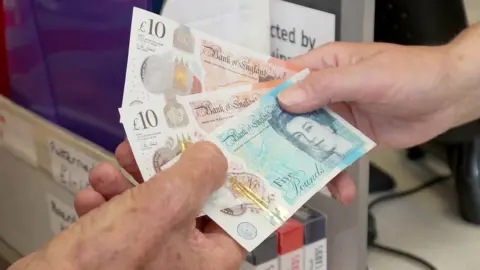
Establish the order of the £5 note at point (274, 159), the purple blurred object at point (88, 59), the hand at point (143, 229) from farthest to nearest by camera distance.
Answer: the purple blurred object at point (88, 59) < the £5 note at point (274, 159) < the hand at point (143, 229)

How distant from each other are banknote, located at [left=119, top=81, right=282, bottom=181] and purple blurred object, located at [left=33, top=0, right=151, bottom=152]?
0.19 m

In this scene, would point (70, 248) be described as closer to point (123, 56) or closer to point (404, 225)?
point (123, 56)

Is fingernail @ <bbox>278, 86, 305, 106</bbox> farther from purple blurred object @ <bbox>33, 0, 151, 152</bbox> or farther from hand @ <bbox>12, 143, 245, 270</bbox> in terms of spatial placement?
purple blurred object @ <bbox>33, 0, 151, 152</bbox>

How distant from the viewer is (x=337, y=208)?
79 cm

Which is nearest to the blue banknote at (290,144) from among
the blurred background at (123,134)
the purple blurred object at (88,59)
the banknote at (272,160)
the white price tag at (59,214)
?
the banknote at (272,160)

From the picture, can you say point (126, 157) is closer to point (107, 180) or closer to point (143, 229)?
point (107, 180)

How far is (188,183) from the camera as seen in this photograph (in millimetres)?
506

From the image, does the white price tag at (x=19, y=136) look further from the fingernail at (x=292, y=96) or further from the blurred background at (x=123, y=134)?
the fingernail at (x=292, y=96)

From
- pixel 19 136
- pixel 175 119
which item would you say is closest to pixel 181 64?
pixel 175 119

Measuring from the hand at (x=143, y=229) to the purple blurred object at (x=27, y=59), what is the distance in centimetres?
51

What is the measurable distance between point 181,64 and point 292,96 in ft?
0.36

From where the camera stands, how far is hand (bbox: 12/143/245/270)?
1.52 feet

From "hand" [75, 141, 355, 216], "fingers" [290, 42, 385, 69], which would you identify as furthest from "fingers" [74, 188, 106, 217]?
"fingers" [290, 42, 385, 69]

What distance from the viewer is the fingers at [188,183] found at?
0.49 metres
